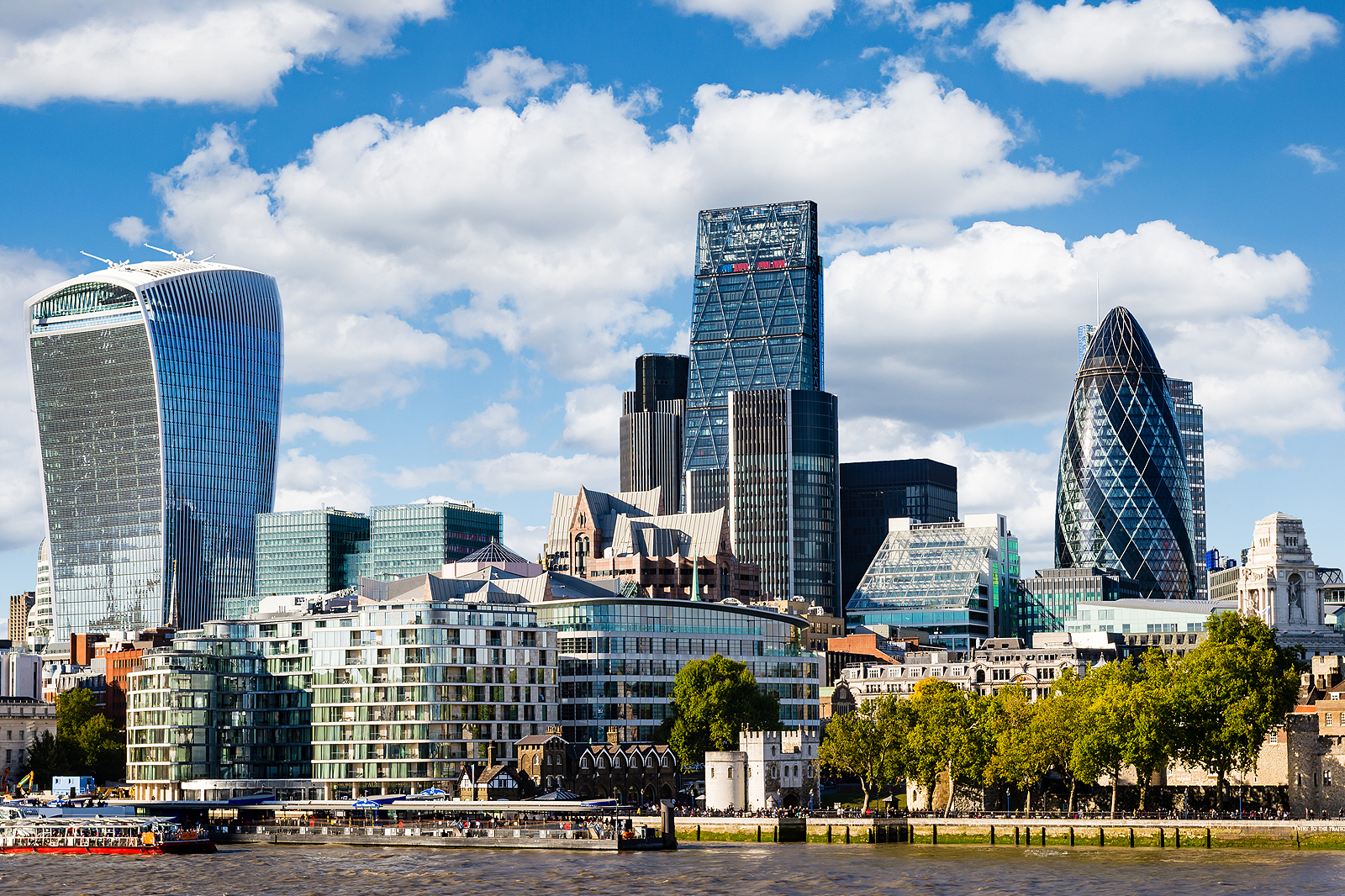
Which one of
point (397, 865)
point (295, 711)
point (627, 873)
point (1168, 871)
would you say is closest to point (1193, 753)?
point (1168, 871)

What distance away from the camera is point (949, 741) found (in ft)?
523

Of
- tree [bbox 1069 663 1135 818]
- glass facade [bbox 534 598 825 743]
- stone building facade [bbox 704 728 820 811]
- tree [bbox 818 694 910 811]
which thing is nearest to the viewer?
tree [bbox 1069 663 1135 818]

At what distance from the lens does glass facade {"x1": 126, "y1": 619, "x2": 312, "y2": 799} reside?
604ft

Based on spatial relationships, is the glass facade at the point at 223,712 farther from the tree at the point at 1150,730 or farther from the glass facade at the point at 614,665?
the tree at the point at 1150,730

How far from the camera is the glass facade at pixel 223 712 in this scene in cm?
18400

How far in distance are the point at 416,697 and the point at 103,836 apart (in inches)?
1335

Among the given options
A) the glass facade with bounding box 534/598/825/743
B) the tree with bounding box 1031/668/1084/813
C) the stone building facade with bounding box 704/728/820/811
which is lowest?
the stone building facade with bounding box 704/728/820/811

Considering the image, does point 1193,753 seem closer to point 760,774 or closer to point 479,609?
point 760,774

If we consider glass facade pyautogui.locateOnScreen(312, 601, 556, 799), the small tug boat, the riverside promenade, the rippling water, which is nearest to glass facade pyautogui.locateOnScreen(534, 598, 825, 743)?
glass facade pyautogui.locateOnScreen(312, 601, 556, 799)

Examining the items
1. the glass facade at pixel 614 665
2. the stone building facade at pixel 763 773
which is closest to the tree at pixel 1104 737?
the stone building facade at pixel 763 773

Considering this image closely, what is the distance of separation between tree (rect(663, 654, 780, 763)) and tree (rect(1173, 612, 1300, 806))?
43542mm

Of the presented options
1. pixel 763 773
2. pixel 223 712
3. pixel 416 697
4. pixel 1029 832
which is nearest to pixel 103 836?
pixel 416 697

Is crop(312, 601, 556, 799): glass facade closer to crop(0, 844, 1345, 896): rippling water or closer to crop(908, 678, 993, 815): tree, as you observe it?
crop(0, 844, 1345, 896): rippling water

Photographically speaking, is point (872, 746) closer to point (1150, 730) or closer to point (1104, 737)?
point (1104, 737)
